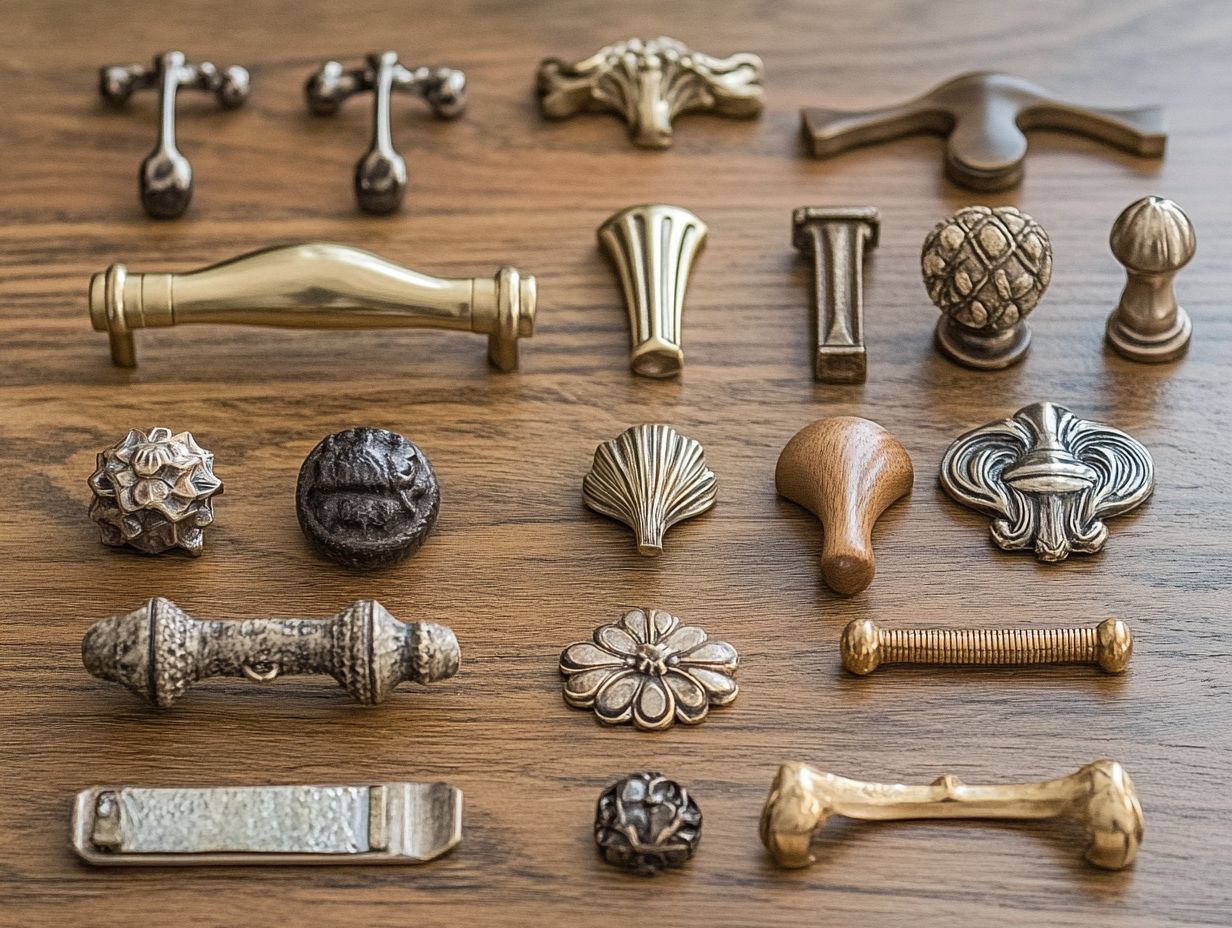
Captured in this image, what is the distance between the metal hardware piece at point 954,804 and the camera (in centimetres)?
100

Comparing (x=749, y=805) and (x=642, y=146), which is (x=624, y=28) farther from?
(x=749, y=805)

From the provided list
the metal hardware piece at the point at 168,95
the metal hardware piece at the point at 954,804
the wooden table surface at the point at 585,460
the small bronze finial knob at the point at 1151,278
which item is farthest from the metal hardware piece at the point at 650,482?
the metal hardware piece at the point at 168,95

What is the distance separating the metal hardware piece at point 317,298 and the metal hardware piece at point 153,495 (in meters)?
0.14

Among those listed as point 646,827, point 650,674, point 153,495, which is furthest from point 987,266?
point 153,495

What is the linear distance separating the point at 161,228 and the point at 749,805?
726 millimetres

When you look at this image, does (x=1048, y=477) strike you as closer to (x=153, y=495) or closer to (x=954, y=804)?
(x=954, y=804)

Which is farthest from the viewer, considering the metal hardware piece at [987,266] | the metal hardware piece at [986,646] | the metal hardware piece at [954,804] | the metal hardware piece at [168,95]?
the metal hardware piece at [168,95]

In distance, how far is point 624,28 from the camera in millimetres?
1626

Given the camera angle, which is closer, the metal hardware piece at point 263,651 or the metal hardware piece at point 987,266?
the metal hardware piece at point 263,651

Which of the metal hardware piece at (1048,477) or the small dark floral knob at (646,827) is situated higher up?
the metal hardware piece at (1048,477)

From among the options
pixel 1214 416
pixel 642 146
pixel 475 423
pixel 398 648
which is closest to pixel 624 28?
pixel 642 146

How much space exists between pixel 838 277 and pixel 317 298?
40 centimetres

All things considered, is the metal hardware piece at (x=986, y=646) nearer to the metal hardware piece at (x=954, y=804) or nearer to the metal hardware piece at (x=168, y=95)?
the metal hardware piece at (x=954, y=804)

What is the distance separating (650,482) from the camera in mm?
1192
